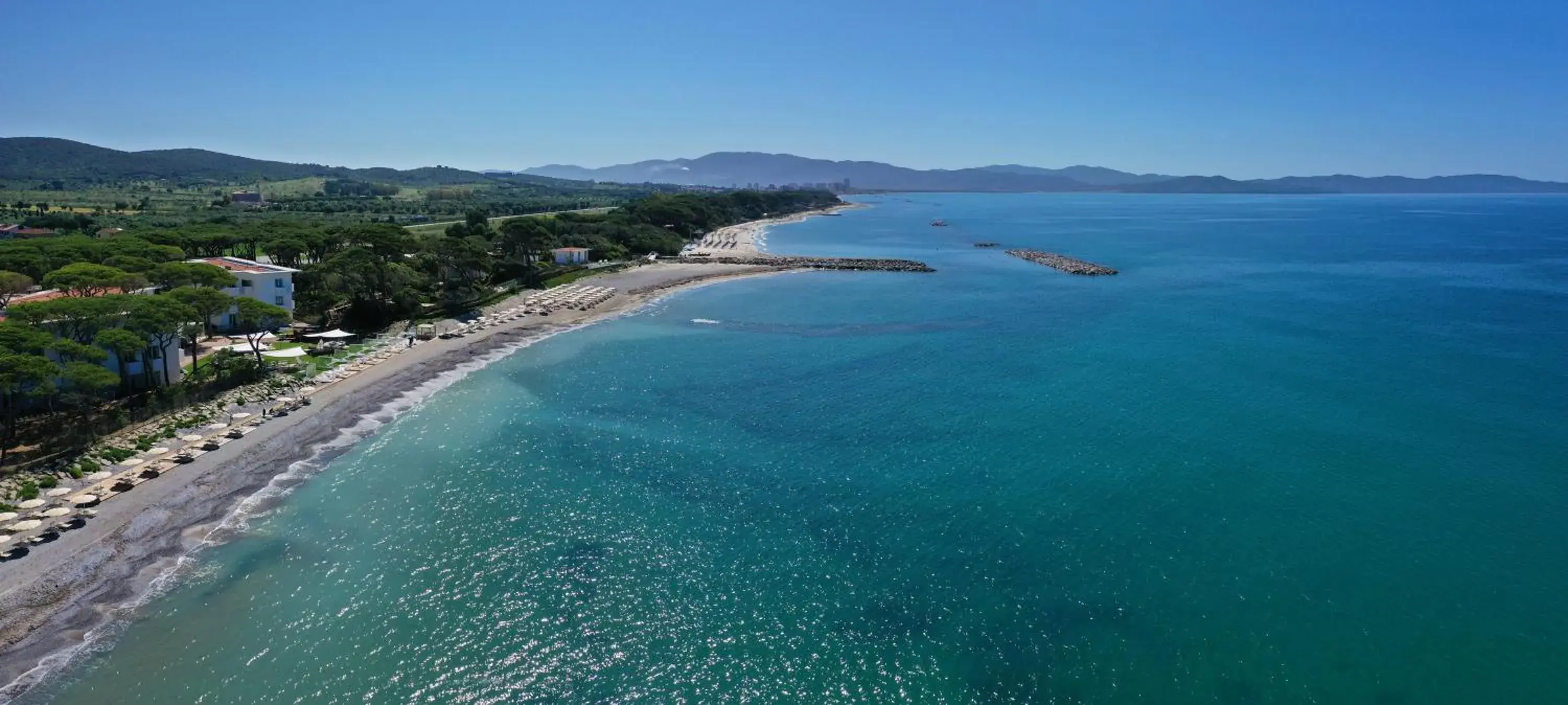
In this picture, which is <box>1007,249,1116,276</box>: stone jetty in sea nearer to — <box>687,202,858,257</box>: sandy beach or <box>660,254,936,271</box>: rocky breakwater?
<box>660,254,936,271</box>: rocky breakwater

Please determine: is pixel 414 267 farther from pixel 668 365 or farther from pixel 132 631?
pixel 132 631

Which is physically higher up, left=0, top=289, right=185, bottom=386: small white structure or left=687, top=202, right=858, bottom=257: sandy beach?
left=687, top=202, right=858, bottom=257: sandy beach

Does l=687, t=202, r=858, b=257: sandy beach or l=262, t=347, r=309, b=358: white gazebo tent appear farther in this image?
l=687, t=202, r=858, b=257: sandy beach

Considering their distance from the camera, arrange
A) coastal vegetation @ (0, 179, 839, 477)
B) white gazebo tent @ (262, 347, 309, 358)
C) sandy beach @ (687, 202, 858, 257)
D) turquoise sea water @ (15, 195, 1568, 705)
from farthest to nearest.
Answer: sandy beach @ (687, 202, 858, 257), white gazebo tent @ (262, 347, 309, 358), coastal vegetation @ (0, 179, 839, 477), turquoise sea water @ (15, 195, 1568, 705)

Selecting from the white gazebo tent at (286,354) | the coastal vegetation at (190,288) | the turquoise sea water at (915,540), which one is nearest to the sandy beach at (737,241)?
the coastal vegetation at (190,288)

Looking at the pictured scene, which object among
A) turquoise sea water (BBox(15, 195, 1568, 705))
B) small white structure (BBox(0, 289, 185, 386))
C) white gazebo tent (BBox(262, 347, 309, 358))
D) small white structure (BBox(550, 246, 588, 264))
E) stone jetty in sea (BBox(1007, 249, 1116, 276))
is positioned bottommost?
turquoise sea water (BBox(15, 195, 1568, 705))

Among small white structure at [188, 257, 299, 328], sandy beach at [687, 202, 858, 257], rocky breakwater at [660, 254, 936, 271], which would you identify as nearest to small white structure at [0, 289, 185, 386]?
small white structure at [188, 257, 299, 328]

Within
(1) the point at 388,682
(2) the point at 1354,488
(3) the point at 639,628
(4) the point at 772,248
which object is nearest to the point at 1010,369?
(2) the point at 1354,488

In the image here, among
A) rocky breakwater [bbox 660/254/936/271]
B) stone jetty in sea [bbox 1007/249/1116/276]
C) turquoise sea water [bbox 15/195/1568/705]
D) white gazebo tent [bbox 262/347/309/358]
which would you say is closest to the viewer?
turquoise sea water [bbox 15/195/1568/705]
